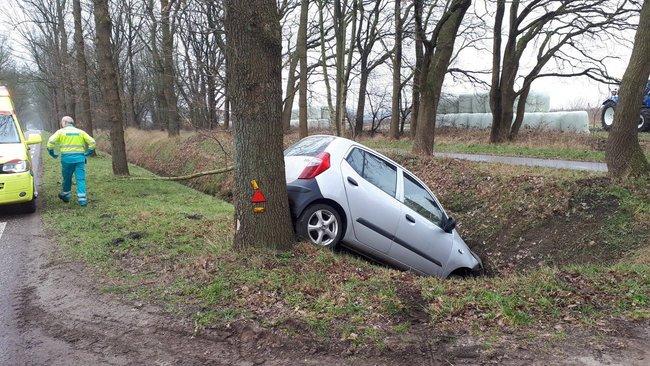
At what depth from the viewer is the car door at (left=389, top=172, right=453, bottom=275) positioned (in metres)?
6.62

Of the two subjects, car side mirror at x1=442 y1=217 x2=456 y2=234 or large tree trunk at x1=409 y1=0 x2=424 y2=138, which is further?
large tree trunk at x1=409 y1=0 x2=424 y2=138

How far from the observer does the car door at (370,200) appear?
622 cm

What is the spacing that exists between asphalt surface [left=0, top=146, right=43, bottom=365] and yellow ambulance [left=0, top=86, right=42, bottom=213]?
319 millimetres

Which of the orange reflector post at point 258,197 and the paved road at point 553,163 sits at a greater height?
the orange reflector post at point 258,197

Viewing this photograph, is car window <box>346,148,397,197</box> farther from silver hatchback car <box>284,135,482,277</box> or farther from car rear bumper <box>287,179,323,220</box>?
car rear bumper <box>287,179,323,220</box>

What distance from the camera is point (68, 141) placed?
940 centimetres

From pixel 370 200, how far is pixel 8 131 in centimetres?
754

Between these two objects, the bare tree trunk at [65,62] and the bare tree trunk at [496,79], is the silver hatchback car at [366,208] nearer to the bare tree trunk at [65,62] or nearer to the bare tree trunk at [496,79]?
the bare tree trunk at [496,79]

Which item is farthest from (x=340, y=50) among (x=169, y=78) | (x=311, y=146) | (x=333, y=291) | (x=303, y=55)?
(x=333, y=291)

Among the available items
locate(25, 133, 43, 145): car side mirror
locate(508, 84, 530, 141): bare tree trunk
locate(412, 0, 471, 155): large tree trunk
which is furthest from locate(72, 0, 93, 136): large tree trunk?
locate(508, 84, 530, 141): bare tree trunk

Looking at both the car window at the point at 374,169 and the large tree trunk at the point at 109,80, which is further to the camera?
the large tree trunk at the point at 109,80

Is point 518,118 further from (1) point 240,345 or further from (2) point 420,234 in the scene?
(1) point 240,345

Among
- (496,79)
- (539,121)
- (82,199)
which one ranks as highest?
(496,79)

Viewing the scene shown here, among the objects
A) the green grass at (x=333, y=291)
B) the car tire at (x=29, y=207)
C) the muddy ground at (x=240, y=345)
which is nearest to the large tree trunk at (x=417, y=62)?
the green grass at (x=333, y=291)
